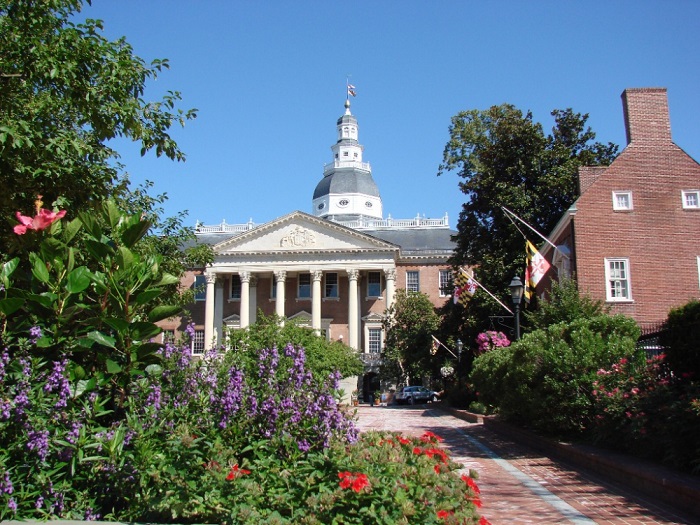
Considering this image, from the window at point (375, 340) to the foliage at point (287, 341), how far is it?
527 inches

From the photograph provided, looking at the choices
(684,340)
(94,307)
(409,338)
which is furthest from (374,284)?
(94,307)

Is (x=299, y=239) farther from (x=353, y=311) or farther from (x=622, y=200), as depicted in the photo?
(x=622, y=200)

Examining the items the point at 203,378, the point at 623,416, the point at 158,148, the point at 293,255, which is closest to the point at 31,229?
the point at 203,378

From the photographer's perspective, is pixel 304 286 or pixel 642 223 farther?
pixel 304 286

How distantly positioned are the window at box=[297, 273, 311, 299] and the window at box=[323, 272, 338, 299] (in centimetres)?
176

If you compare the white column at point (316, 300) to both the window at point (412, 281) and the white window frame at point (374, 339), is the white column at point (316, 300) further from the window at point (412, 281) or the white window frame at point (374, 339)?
the window at point (412, 281)

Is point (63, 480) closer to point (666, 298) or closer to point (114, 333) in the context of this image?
point (114, 333)

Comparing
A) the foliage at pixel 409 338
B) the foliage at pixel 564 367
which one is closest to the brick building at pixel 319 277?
the foliage at pixel 409 338

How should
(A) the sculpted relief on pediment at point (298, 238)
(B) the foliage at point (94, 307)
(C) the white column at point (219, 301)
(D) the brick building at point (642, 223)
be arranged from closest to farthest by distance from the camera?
(B) the foliage at point (94, 307)
(D) the brick building at point (642, 223)
(A) the sculpted relief on pediment at point (298, 238)
(C) the white column at point (219, 301)

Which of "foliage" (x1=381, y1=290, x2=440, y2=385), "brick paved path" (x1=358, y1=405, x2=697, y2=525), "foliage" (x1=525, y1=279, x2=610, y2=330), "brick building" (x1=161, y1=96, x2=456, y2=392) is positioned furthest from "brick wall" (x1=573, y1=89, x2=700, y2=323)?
"brick building" (x1=161, y1=96, x2=456, y2=392)

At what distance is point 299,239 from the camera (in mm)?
64625

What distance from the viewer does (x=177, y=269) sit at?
13672mm

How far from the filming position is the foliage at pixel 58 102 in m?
8.44

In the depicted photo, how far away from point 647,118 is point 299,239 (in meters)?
41.6
